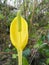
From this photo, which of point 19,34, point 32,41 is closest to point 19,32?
point 19,34

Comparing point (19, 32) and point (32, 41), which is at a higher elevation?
point (19, 32)

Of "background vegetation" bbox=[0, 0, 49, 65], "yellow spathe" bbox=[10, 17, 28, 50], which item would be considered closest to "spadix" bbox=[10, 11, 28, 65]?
"yellow spathe" bbox=[10, 17, 28, 50]

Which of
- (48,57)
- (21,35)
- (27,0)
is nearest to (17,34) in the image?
(21,35)

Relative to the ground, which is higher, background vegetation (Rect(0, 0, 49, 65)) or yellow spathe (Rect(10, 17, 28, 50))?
yellow spathe (Rect(10, 17, 28, 50))

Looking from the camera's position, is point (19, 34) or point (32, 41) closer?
point (19, 34)

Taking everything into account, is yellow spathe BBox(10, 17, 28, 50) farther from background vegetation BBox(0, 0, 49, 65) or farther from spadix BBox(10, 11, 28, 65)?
background vegetation BBox(0, 0, 49, 65)

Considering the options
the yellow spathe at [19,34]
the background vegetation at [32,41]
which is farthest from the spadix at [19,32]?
the background vegetation at [32,41]

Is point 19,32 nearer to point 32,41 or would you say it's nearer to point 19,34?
point 19,34

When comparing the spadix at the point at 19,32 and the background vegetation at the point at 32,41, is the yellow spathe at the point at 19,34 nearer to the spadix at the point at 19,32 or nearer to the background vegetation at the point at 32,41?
the spadix at the point at 19,32
